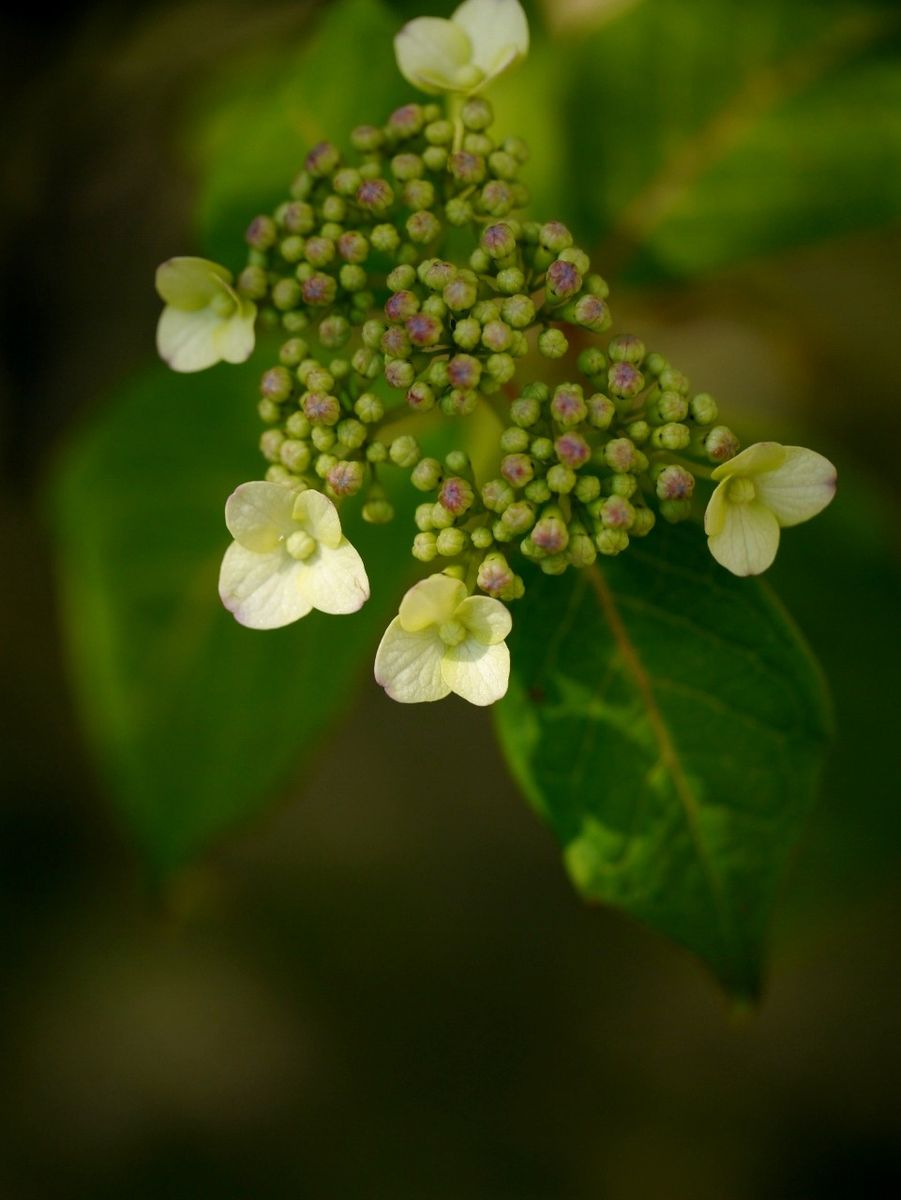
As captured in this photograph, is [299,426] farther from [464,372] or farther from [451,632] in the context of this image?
[451,632]

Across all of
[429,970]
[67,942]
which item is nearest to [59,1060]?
[67,942]

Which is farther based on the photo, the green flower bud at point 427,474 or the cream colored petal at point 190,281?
the cream colored petal at point 190,281

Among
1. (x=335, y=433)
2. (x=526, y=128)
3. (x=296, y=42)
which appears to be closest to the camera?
(x=335, y=433)

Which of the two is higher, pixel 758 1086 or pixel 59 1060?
pixel 59 1060

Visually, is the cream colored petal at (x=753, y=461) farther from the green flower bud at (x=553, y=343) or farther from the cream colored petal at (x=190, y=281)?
the cream colored petal at (x=190, y=281)

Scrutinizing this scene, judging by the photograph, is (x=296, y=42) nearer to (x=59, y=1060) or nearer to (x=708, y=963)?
(x=708, y=963)

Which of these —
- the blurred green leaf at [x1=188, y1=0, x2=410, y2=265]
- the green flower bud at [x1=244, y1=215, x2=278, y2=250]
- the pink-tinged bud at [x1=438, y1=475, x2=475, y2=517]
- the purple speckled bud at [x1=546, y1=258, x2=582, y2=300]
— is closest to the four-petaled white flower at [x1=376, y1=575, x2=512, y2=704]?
the pink-tinged bud at [x1=438, y1=475, x2=475, y2=517]

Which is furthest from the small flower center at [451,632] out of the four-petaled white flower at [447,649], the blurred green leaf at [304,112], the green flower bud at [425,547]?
the blurred green leaf at [304,112]
